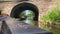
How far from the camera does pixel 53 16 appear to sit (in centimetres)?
2234

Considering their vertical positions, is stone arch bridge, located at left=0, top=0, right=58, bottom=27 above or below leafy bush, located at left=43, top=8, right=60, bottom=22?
above

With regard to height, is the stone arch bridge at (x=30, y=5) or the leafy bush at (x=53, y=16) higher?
the stone arch bridge at (x=30, y=5)

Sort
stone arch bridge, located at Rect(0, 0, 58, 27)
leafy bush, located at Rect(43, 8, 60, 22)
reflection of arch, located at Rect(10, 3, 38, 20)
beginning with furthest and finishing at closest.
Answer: reflection of arch, located at Rect(10, 3, 38, 20)
stone arch bridge, located at Rect(0, 0, 58, 27)
leafy bush, located at Rect(43, 8, 60, 22)

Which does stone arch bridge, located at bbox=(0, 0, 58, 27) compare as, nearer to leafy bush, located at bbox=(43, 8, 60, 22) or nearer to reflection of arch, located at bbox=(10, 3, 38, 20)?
reflection of arch, located at bbox=(10, 3, 38, 20)

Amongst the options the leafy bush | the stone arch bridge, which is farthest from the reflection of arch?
the leafy bush

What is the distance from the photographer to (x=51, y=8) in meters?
23.7

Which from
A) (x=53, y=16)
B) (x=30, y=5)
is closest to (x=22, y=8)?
(x=30, y=5)

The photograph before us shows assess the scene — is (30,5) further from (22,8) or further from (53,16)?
(53,16)

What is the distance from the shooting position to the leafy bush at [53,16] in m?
22.0

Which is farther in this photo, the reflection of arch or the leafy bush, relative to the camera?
the reflection of arch

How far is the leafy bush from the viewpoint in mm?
22000

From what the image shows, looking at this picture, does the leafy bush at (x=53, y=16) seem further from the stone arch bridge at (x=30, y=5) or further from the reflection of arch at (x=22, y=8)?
the reflection of arch at (x=22, y=8)

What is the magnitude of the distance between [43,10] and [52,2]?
4.28ft

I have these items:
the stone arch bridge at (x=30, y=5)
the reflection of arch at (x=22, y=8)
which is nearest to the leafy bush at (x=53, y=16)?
the stone arch bridge at (x=30, y=5)
